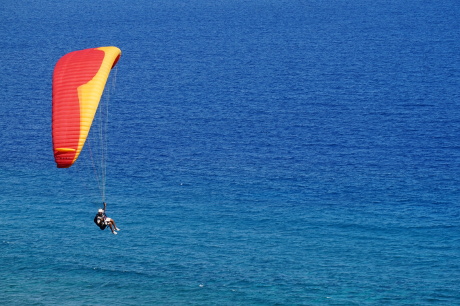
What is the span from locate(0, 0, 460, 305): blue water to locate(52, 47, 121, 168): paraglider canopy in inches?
602

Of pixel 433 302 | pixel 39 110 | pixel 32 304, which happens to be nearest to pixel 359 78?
pixel 39 110

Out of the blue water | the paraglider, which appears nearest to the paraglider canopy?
the paraglider

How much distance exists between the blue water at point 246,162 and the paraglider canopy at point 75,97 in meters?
15.3

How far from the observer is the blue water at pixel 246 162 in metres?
49.9

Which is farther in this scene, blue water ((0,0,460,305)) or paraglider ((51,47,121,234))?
blue water ((0,0,460,305))

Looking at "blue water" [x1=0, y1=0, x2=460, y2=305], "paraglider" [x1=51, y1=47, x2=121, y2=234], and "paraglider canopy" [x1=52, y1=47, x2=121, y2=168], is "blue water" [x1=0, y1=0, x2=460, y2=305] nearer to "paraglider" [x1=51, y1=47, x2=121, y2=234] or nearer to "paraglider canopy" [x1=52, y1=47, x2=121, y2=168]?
"paraglider" [x1=51, y1=47, x2=121, y2=234]

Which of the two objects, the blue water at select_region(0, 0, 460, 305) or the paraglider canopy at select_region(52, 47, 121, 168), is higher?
the blue water at select_region(0, 0, 460, 305)

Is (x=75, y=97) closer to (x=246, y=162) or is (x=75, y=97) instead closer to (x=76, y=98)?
(x=76, y=98)

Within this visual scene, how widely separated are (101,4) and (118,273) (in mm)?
91051

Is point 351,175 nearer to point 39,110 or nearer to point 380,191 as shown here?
point 380,191

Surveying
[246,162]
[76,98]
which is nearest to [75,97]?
[76,98]

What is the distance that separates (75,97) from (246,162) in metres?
36.3

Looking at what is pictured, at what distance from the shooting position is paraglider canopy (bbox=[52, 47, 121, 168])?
111 feet

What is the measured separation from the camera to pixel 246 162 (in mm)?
70812
